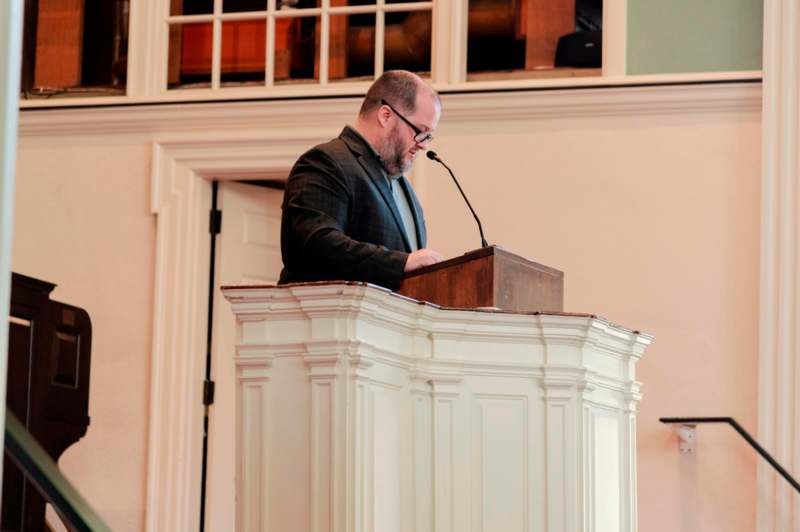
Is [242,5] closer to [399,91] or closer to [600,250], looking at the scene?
[600,250]

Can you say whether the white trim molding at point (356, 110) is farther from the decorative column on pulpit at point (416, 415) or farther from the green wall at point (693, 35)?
the decorative column on pulpit at point (416, 415)

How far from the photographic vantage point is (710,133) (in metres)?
7.14

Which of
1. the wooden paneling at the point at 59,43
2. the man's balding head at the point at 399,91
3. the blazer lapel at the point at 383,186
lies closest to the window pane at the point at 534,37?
the wooden paneling at the point at 59,43

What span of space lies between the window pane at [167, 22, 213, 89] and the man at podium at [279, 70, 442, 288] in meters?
3.18

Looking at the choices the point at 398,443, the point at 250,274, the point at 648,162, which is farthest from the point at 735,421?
the point at 398,443

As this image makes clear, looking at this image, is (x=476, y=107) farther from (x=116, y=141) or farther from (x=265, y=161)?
(x=116, y=141)

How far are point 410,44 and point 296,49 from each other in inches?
23.5

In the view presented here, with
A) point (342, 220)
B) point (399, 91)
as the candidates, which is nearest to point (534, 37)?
point (399, 91)

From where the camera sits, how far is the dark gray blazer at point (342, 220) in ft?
13.8

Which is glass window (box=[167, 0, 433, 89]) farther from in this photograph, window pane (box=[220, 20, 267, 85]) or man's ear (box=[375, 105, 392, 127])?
man's ear (box=[375, 105, 392, 127])

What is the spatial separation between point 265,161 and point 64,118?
107 centimetres

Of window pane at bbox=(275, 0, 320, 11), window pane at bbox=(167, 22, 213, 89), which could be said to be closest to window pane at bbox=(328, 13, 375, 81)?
window pane at bbox=(275, 0, 320, 11)

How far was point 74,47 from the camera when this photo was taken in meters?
8.10

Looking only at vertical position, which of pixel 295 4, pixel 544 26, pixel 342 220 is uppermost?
pixel 295 4
